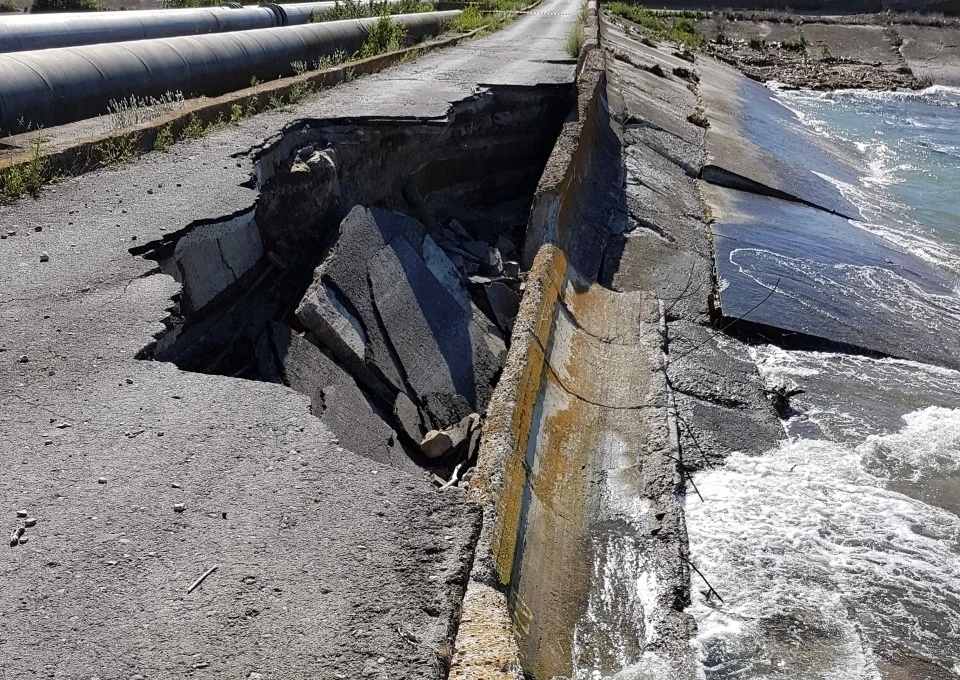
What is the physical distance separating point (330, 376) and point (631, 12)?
2764 cm

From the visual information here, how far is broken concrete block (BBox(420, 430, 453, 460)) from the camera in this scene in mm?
5117

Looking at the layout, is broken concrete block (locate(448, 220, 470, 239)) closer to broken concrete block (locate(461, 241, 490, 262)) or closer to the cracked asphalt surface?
broken concrete block (locate(461, 241, 490, 262))

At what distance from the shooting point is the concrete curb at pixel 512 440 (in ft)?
8.82

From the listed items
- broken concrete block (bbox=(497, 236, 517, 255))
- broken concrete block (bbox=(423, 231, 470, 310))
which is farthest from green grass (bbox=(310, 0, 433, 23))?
broken concrete block (bbox=(423, 231, 470, 310))

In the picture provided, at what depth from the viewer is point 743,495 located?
17.4ft

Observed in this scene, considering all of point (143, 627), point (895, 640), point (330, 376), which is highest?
point (143, 627)

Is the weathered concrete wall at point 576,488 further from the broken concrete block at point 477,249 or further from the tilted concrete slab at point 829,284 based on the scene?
the tilted concrete slab at point 829,284

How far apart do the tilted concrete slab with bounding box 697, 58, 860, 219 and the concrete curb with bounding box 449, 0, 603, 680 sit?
360cm

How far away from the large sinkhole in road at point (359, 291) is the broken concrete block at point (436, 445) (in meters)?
0.01

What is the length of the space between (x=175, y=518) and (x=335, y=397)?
2.09m

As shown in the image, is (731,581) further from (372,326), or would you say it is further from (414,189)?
(414,189)

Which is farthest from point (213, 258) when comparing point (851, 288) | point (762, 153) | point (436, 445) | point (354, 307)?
point (762, 153)

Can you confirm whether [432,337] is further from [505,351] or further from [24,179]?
[24,179]

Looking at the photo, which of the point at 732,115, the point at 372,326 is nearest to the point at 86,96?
the point at 372,326
